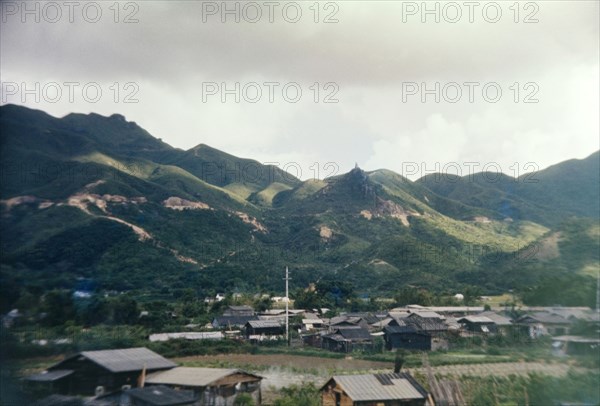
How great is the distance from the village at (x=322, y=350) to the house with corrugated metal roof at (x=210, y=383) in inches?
1.0

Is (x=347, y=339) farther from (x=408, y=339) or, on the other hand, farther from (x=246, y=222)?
(x=246, y=222)

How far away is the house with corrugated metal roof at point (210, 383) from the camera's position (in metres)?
12.2

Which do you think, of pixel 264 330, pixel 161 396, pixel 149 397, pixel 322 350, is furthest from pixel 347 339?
pixel 149 397

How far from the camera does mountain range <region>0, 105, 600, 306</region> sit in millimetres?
18266

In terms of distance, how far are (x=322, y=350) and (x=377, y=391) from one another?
1282cm

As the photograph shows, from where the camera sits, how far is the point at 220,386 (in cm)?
1273

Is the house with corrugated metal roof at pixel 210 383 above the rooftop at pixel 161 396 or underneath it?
underneath

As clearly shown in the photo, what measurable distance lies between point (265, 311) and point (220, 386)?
2224cm

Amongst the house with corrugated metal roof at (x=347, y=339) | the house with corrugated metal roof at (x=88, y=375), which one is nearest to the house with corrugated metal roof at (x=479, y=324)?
the house with corrugated metal roof at (x=347, y=339)

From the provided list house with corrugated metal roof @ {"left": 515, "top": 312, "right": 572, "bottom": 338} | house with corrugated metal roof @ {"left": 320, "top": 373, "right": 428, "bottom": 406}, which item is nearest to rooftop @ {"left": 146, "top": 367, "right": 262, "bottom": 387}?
house with corrugated metal roof @ {"left": 320, "top": 373, "right": 428, "bottom": 406}

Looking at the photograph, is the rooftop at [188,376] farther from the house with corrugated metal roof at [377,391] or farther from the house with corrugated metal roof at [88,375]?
the house with corrugated metal roof at [377,391]

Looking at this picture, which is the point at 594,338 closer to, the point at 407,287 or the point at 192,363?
the point at 192,363

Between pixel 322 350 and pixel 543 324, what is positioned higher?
pixel 543 324

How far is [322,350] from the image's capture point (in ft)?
80.3
